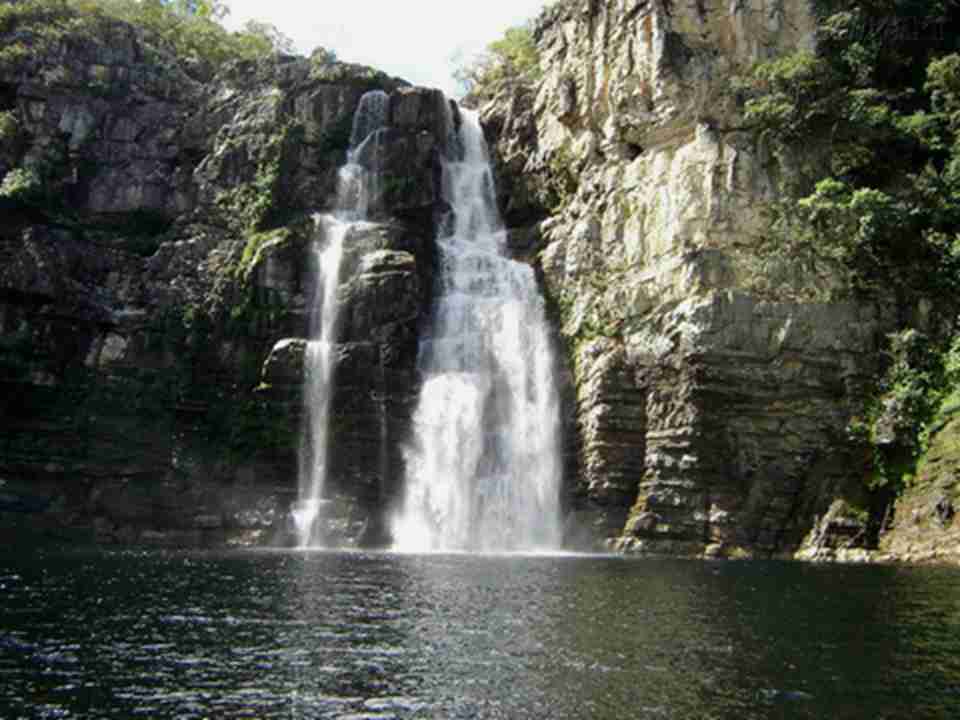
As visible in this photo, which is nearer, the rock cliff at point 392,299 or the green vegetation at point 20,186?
the rock cliff at point 392,299

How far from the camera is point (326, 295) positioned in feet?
149

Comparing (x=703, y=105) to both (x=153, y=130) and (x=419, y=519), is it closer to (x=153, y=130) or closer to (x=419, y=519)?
(x=419, y=519)

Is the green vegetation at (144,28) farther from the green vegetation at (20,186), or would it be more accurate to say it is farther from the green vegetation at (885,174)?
the green vegetation at (885,174)

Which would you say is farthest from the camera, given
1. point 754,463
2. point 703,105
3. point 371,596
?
point 703,105

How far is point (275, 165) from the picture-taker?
51.2 meters

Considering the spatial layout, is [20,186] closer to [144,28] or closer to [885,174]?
[144,28]

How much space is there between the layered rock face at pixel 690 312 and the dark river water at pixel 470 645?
10573mm

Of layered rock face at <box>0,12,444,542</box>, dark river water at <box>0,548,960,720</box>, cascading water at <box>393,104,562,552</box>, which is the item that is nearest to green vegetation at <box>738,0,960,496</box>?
dark river water at <box>0,548,960,720</box>

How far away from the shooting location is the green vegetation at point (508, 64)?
59094 mm

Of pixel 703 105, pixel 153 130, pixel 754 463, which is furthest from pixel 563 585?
pixel 153 130

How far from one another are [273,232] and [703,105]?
23112mm

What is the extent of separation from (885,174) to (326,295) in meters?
28.0

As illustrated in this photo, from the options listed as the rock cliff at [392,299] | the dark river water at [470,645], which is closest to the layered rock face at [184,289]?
the rock cliff at [392,299]

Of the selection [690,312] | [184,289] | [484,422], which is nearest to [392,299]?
[484,422]
